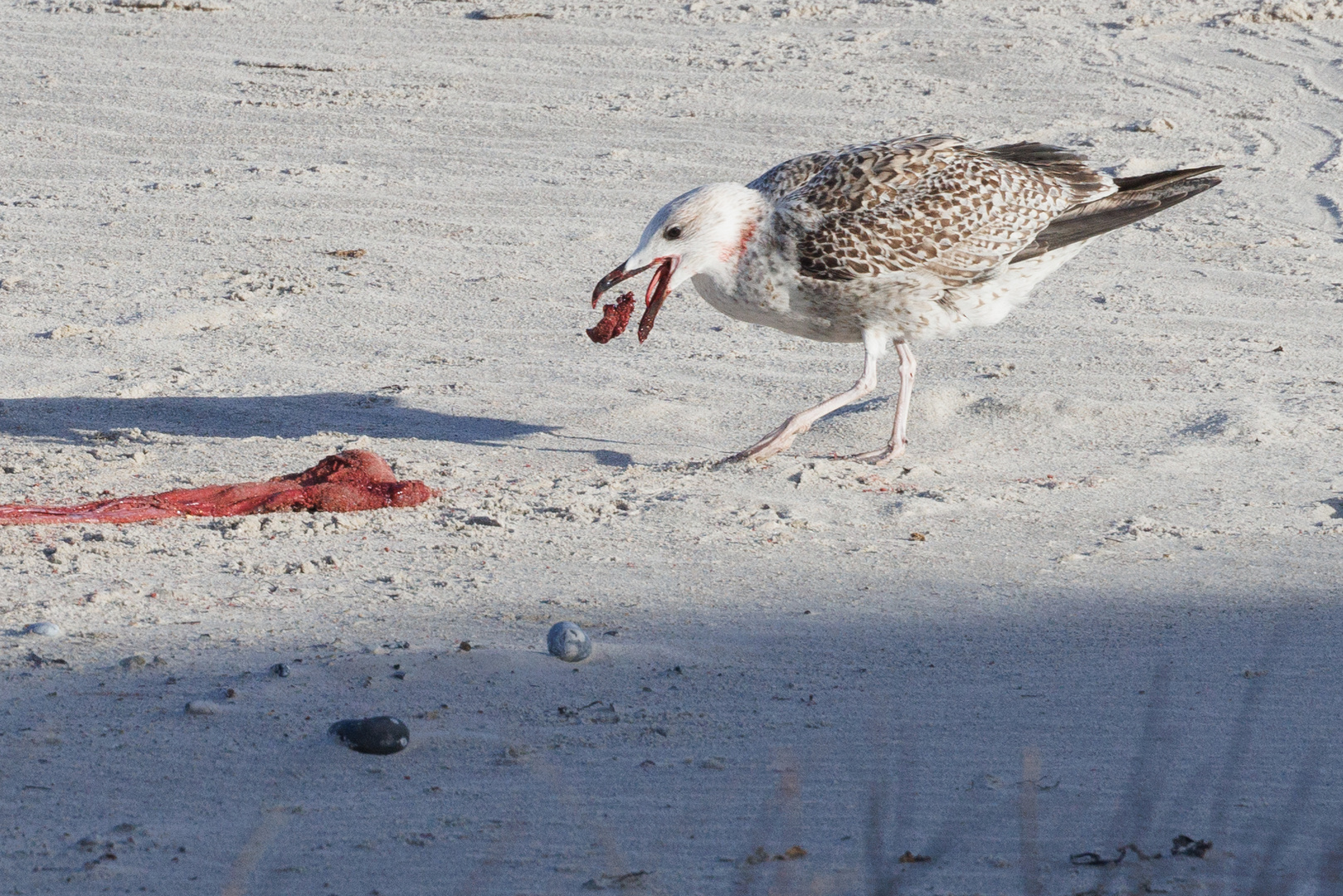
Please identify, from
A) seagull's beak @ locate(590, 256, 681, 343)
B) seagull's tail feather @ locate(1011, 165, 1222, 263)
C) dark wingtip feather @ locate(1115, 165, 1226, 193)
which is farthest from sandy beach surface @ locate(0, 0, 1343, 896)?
dark wingtip feather @ locate(1115, 165, 1226, 193)

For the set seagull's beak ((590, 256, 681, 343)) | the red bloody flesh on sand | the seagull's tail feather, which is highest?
the seagull's tail feather

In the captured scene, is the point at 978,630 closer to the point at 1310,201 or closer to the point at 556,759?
the point at 556,759

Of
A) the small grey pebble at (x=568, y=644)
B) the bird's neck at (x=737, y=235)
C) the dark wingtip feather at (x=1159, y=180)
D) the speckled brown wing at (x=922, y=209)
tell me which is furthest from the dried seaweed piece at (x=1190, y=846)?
the dark wingtip feather at (x=1159, y=180)

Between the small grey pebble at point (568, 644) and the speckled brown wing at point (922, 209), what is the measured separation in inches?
85.1

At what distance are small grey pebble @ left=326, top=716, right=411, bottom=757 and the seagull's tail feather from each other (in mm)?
3396

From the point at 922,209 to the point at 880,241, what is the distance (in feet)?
0.80

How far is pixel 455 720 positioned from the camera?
130 inches

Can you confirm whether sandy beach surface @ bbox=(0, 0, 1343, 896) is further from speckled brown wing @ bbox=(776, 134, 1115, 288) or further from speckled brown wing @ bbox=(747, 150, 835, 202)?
speckled brown wing @ bbox=(747, 150, 835, 202)

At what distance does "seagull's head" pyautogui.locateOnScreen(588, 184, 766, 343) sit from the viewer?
209 inches

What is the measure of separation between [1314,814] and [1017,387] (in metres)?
3.45

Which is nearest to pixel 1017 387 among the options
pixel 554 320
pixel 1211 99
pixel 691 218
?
pixel 691 218

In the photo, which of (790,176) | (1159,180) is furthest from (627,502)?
A: (1159,180)

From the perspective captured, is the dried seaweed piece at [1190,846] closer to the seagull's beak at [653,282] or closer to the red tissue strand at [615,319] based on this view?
the seagull's beak at [653,282]

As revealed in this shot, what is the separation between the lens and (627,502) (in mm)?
4816
